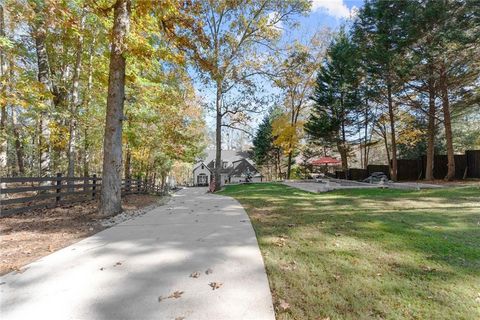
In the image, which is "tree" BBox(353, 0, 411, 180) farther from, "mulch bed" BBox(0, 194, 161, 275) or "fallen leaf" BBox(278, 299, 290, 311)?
"mulch bed" BBox(0, 194, 161, 275)

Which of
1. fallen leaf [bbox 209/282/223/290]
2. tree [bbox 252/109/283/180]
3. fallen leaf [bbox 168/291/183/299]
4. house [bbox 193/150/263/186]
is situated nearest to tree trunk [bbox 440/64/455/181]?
fallen leaf [bbox 209/282/223/290]

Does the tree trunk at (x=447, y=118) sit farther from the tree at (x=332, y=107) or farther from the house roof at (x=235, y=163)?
the house roof at (x=235, y=163)

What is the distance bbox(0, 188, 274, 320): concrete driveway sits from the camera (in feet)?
7.86

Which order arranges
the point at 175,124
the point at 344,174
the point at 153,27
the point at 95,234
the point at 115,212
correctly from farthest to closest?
the point at 344,174 < the point at 175,124 < the point at 153,27 < the point at 115,212 < the point at 95,234

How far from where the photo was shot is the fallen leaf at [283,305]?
2439 mm

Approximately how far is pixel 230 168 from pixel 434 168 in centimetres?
3374

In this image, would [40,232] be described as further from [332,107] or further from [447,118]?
[332,107]

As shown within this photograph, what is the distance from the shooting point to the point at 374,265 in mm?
3262

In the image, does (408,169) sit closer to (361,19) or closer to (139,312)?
(361,19)

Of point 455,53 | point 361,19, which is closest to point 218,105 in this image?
point 361,19

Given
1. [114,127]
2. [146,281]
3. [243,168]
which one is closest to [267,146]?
[243,168]

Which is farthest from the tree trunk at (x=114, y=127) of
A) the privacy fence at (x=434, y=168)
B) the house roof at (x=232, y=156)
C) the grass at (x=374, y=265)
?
the house roof at (x=232, y=156)

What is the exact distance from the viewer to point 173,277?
3.03m

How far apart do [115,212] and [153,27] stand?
6.71m
